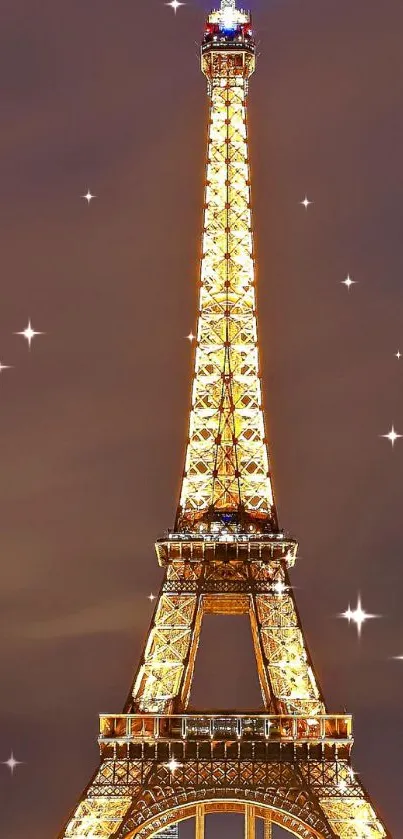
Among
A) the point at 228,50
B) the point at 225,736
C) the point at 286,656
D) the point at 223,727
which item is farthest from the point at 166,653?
the point at 228,50

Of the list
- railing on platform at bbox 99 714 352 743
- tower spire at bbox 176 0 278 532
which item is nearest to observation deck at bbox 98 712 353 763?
railing on platform at bbox 99 714 352 743

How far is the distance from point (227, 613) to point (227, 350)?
9.93 m

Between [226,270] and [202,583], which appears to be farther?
[226,270]

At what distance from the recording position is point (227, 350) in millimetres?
69688

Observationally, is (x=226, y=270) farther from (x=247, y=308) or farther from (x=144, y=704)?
(x=144, y=704)

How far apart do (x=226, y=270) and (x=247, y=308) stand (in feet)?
5.73

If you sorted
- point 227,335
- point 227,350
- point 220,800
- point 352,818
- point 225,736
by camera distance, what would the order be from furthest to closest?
1. point 227,335
2. point 227,350
3. point 225,736
4. point 220,800
5. point 352,818

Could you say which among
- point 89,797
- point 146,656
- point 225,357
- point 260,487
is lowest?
point 89,797

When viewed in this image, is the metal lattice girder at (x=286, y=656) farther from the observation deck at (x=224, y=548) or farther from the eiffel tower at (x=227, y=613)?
the observation deck at (x=224, y=548)

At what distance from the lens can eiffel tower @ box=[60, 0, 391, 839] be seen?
196ft

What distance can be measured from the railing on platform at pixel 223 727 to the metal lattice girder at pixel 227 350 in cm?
900

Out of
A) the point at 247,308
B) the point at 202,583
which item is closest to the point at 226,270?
the point at 247,308

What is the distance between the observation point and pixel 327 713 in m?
62.3

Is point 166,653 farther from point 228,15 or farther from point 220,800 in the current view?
point 228,15
